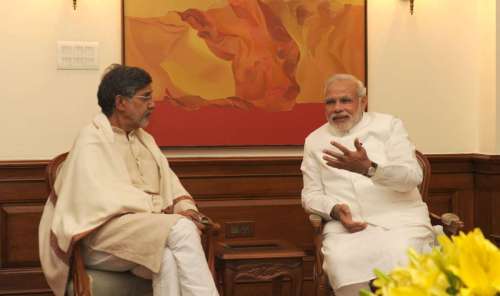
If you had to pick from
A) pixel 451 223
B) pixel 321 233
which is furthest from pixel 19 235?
pixel 451 223

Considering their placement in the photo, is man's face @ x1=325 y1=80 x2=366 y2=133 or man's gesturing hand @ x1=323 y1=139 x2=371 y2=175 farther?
man's face @ x1=325 y1=80 x2=366 y2=133

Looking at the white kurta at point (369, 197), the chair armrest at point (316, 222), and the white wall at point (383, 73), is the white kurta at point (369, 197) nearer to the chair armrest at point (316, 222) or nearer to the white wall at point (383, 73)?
the chair armrest at point (316, 222)

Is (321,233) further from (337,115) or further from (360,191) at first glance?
(337,115)

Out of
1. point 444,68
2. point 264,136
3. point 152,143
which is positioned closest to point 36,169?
point 152,143

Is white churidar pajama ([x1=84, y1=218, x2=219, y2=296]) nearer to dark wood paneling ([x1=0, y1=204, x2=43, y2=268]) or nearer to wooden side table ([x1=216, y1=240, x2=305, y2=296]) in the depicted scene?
wooden side table ([x1=216, y1=240, x2=305, y2=296])

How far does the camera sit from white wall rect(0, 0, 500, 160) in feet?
14.6

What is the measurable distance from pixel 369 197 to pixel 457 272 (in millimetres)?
2746

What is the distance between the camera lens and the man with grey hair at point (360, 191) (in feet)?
12.0

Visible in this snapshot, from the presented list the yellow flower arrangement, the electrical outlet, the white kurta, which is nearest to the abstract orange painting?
the electrical outlet

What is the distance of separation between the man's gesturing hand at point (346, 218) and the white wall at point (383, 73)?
1.11 meters

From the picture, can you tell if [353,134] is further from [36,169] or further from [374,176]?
[36,169]

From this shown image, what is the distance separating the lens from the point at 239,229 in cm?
483

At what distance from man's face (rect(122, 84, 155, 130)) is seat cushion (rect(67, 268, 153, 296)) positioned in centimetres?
76

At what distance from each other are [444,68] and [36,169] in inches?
107
